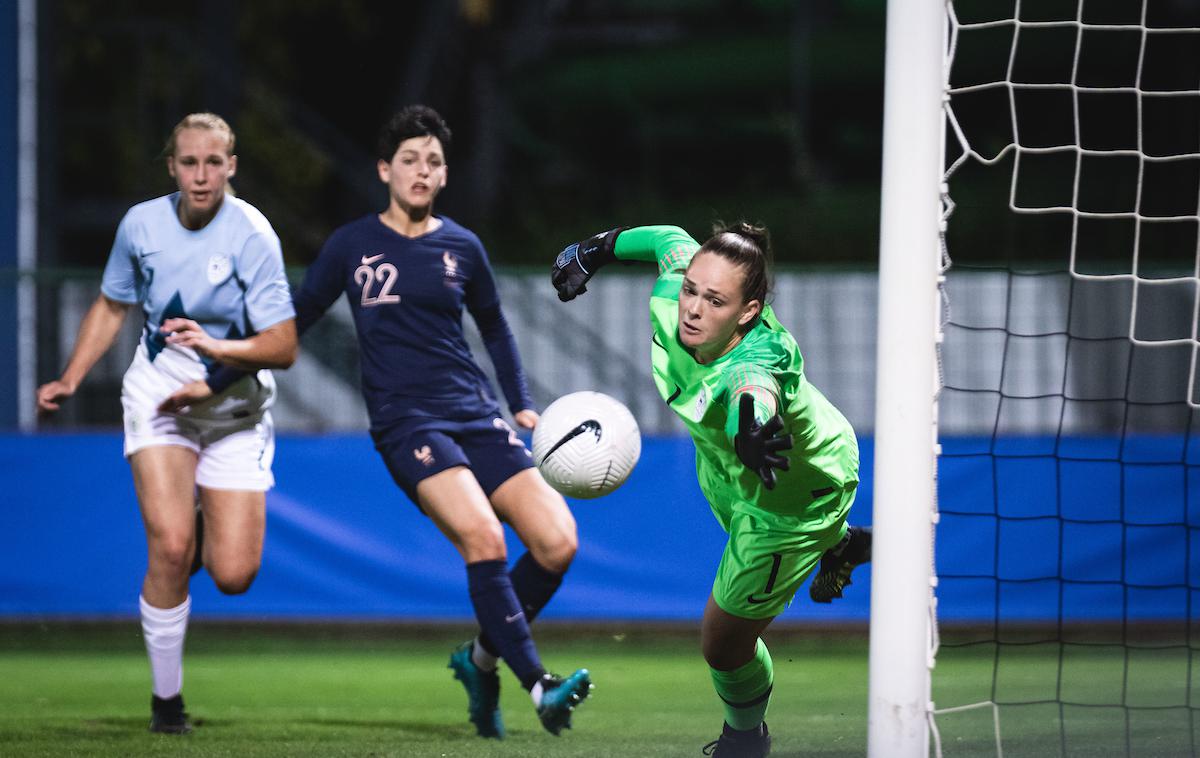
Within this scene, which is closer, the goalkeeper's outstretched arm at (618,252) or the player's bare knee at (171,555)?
the goalkeeper's outstretched arm at (618,252)

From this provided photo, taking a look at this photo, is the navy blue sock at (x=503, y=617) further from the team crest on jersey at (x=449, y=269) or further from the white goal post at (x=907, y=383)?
the white goal post at (x=907, y=383)

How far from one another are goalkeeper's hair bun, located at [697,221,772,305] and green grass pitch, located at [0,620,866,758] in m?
1.71

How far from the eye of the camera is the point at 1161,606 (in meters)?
8.14

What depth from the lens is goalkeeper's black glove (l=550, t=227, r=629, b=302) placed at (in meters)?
4.82

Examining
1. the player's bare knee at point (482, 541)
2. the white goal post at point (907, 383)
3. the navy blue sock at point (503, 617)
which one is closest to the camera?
the white goal post at point (907, 383)

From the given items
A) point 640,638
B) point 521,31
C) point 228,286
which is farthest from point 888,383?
point 521,31

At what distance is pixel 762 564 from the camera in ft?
14.3

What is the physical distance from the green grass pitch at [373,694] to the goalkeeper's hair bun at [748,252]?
171 cm

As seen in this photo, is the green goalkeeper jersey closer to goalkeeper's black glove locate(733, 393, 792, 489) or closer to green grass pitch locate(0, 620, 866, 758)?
goalkeeper's black glove locate(733, 393, 792, 489)

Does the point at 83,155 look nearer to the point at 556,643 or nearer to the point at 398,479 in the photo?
the point at 556,643

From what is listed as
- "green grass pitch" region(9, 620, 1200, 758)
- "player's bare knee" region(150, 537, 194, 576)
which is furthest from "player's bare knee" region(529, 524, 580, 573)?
"player's bare knee" region(150, 537, 194, 576)

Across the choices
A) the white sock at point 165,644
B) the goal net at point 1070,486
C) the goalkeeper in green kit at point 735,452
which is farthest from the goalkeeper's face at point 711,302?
the goal net at point 1070,486

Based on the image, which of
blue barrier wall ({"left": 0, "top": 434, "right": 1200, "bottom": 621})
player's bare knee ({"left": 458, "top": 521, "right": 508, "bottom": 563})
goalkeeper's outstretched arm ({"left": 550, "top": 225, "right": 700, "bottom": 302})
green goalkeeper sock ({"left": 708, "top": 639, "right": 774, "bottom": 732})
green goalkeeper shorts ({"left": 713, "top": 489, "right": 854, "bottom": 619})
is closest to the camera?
green goalkeeper shorts ({"left": 713, "top": 489, "right": 854, "bottom": 619})

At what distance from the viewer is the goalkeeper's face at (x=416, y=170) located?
5.48 m
